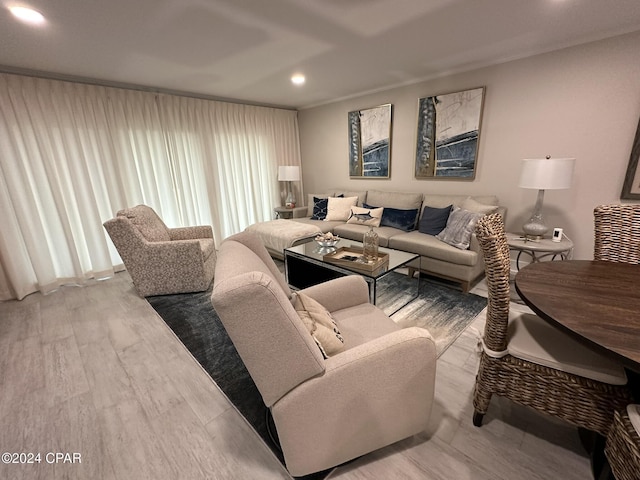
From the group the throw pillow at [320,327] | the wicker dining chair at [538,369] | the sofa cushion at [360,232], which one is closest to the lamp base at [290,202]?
the sofa cushion at [360,232]

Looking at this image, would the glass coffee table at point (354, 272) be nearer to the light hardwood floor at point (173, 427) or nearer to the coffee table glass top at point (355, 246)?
the coffee table glass top at point (355, 246)

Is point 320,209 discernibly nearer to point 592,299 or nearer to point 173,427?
point 173,427

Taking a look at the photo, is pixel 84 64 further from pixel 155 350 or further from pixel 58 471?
pixel 58 471

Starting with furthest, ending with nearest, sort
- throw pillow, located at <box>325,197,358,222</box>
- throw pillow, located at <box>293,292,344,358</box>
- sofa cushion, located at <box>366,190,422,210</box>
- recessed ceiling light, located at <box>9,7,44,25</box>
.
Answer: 1. throw pillow, located at <box>325,197,358,222</box>
2. sofa cushion, located at <box>366,190,422,210</box>
3. recessed ceiling light, located at <box>9,7,44,25</box>
4. throw pillow, located at <box>293,292,344,358</box>

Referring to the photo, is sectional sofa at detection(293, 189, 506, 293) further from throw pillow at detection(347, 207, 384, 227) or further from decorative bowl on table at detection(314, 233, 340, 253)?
decorative bowl on table at detection(314, 233, 340, 253)

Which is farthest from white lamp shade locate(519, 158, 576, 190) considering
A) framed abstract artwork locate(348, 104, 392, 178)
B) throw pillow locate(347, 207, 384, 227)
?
framed abstract artwork locate(348, 104, 392, 178)

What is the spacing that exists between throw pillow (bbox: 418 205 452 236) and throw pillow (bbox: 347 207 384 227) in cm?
57

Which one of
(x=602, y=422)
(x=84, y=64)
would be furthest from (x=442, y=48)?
(x=84, y=64)

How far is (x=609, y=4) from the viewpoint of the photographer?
185cm

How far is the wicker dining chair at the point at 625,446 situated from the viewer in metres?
0.81

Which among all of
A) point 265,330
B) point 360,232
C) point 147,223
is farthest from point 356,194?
point 265,330

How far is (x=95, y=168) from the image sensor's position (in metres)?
3.28

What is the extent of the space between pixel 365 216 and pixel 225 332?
2376 mm

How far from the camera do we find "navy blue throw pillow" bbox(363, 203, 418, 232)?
3572mm
